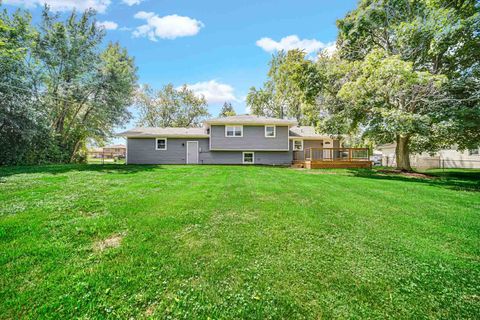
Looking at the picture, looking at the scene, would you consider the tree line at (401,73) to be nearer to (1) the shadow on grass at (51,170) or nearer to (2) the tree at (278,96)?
(2) the tree at (278,96)

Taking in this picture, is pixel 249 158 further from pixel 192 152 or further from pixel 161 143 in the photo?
pixel 161 143

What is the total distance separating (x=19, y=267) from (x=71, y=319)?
1272 millimetres

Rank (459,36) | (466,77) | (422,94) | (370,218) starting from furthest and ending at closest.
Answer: (422,94) → (466,77) → (459,36) → (370,218)

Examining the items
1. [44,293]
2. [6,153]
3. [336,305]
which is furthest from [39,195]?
[6,153]

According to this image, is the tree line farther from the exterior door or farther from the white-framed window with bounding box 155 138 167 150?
the white-framed window with bounding box 155 138 167 150

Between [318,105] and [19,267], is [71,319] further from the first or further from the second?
[318,105]

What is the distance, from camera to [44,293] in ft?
7.01

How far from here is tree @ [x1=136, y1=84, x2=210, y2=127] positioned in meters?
34.2

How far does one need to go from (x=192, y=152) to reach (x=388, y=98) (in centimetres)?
1487

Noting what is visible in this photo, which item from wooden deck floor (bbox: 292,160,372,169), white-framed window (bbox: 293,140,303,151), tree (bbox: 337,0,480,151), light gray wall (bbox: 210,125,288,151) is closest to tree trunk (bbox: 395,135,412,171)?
wooden deck floor (bbox: 292,160,372,169)

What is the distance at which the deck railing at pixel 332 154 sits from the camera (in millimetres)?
16516

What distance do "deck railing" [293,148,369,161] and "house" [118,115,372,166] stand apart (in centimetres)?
19

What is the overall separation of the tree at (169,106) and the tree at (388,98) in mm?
26226

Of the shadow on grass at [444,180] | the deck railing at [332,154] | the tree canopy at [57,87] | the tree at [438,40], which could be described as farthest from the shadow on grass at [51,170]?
the tree at [438,40]
